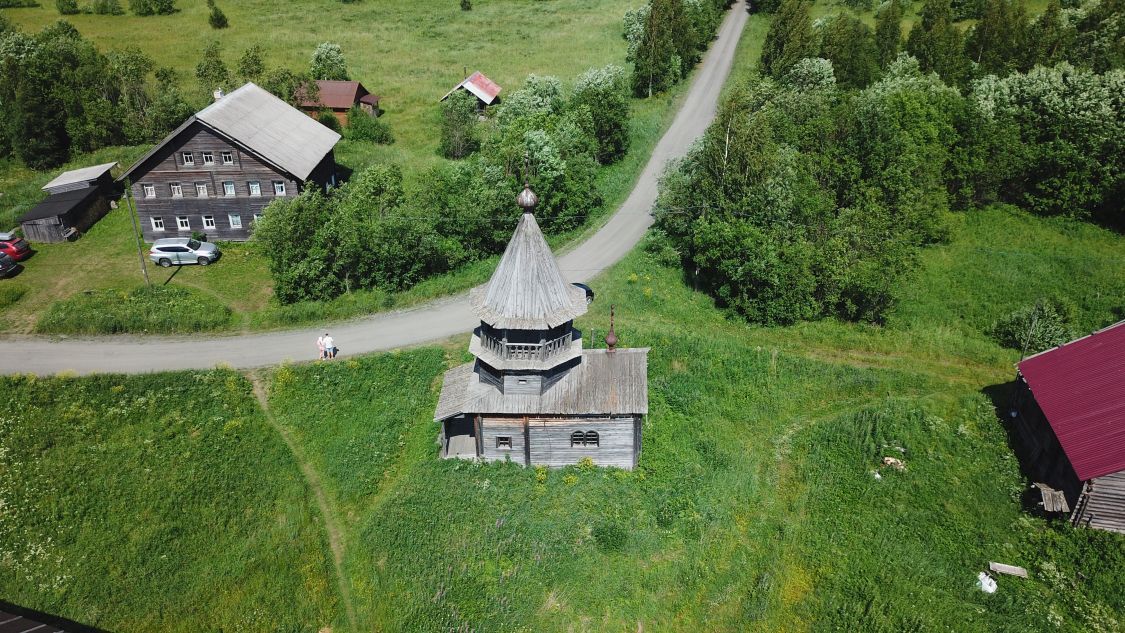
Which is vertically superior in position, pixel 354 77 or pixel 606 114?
pixel 354 77

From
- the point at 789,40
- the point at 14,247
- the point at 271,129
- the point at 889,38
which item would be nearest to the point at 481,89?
the point at 271,129

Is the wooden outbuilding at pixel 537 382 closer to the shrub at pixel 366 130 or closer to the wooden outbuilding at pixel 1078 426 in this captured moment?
the wooden outbuilding at pixel 1078 426

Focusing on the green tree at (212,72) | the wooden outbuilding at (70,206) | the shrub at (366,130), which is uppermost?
the green tree at (212,72)

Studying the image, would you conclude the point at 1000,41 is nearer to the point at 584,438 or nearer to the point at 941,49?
the point at 941,49

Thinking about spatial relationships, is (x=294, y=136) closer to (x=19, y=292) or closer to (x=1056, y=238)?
(x=19, y=292)

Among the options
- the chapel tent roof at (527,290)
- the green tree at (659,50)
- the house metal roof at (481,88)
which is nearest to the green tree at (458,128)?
the house metal roof at (481,88)

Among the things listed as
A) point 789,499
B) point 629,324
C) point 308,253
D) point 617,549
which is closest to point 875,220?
point 629,324
